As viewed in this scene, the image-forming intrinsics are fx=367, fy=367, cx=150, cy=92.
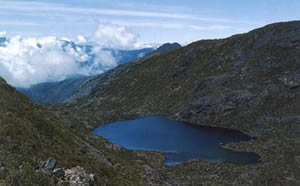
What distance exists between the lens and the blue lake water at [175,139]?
9064 cm

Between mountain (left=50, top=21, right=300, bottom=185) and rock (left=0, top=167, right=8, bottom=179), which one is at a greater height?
rock (left=0, top=167, right=8, bottom=179)

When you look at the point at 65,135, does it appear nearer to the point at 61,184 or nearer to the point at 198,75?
the point at 61,184

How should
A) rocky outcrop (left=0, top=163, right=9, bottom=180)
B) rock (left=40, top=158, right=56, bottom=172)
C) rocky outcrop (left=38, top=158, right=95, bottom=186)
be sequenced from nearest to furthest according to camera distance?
rocky outcrop (left=0, top=163, right=9, bottom=180)
rocky outcrop (left=38, top=158, right=95, bottom=186)
rock (left=40, top=158, right=56, bottom=172)

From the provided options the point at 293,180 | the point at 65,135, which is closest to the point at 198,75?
the point at 293,180

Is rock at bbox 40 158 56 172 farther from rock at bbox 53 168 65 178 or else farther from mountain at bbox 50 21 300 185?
mountain at bbox 50 21 300 185

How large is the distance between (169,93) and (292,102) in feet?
195

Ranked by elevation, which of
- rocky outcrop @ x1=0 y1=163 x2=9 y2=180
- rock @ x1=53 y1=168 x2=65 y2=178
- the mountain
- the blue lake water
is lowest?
the blue lake water

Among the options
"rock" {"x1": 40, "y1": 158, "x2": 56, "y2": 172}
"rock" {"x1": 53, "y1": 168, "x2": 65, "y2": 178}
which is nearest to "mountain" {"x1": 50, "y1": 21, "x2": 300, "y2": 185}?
"rock" {"x1": 40, "y1": 158, "x2": 56, "y2": 172}

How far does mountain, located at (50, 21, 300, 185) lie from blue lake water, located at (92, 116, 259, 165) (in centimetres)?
518

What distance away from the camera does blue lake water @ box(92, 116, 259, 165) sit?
90.6m

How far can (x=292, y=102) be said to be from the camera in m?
122

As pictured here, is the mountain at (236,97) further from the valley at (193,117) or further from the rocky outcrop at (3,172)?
the rocky outcrop at (3,172)

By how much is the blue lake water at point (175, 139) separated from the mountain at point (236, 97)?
518 centimetres

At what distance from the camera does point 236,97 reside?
13738 centimetres
